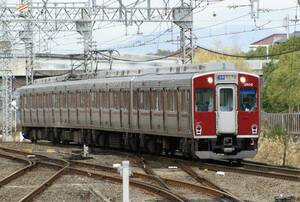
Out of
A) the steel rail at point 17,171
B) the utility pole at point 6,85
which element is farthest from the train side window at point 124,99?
the utility pole at point 6,85

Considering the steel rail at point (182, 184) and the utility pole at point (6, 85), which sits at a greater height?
the utility pole at point (6, 85)

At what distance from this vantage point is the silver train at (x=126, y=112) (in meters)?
21.2

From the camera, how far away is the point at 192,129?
68.1 ft

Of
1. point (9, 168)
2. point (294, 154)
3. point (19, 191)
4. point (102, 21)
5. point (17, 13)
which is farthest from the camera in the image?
point (17, 13)

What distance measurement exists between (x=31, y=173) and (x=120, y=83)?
804 cm

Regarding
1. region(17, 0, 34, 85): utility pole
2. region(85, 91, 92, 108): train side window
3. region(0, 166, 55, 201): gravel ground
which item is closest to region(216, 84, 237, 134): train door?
region(0, 166, 55, 201): gravel ground

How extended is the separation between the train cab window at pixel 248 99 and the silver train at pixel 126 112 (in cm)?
64

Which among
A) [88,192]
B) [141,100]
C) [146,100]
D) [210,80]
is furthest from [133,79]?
[88,192]

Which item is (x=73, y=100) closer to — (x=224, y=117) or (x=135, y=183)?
(x=224, y=117)

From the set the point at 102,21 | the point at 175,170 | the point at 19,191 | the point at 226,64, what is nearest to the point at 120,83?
the point at 226,64

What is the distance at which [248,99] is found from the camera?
70.5 ft

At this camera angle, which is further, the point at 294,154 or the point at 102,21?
the point at 102,21

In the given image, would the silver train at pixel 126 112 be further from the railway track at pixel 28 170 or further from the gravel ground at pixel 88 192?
the gravel ground at pixel 88 192

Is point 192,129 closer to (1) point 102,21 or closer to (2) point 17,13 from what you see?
(1) point 102,21
